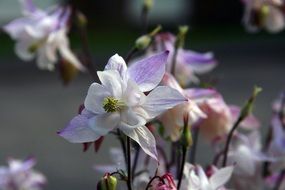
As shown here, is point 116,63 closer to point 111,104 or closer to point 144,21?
point 111,104

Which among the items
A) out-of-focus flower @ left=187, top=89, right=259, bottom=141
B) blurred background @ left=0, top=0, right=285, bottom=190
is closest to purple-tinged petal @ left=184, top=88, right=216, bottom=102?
out-of-focus flower @ left=187, top=89, right=259, bottom=141

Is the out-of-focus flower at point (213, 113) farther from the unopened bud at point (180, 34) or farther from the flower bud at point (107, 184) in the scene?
the flower bud at point (107, 184)

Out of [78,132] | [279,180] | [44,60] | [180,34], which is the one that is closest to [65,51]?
[44,60]

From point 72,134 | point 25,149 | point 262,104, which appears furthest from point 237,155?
point 262,104

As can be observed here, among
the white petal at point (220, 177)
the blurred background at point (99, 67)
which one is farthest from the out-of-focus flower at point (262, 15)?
the blurred background at point (99, 67)

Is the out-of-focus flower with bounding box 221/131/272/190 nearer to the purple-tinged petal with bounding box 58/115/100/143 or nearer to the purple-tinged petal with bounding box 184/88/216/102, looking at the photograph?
the purple-tinged petal with bounding box 184/88/216/102

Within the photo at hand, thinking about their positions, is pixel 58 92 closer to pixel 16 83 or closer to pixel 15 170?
pixel 16 83

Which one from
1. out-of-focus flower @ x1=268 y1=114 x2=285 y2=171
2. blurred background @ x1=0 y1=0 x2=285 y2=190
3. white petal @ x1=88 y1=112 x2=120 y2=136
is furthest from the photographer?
blurred background @ x1=0 y1=0 x2=285 y2=190

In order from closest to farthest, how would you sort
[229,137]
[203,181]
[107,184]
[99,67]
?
[107,184] < [203,181] < [229,137] < [99,67]
